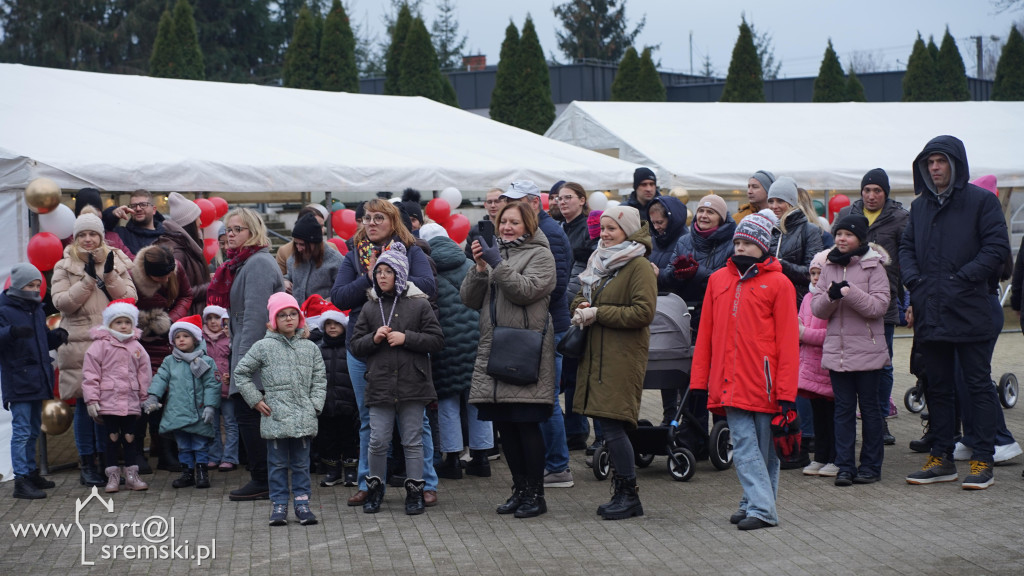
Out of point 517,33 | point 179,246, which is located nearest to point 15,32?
point 517,33

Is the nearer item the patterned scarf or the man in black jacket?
the man in black jacket

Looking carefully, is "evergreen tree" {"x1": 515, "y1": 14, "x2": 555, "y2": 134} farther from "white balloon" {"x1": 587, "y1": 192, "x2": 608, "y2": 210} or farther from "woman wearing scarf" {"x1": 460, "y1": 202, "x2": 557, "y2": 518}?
"woman wearing scarf" {"x1": 460, "y1": 202, "x2": 557, "y2": 518}

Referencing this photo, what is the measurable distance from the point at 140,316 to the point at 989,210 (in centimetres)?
567

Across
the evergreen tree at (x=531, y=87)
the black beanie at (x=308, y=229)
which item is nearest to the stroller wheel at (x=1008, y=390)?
the black beanie at (x=308, y=229)

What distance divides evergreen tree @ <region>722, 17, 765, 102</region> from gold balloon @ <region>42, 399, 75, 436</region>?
22617mm

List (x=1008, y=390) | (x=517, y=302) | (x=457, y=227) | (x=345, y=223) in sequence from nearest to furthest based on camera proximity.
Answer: (x=517, y=302) < (x=1008, y=390) < (x=457, y=227) < (x=345, y=223)

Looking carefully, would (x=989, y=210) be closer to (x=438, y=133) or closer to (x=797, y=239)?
(x=797, y=239)

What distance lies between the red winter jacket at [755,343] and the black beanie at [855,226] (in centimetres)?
126

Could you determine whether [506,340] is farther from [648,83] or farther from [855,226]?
[648,83]

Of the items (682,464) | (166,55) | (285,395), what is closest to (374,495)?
(285,395)

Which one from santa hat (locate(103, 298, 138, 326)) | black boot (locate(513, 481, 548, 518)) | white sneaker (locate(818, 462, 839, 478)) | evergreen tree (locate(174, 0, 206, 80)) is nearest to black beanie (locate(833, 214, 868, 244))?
white sneaker (locate(818, 462, 839, 478))

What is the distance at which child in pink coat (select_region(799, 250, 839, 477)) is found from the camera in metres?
7.39

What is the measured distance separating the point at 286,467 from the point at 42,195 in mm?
3084

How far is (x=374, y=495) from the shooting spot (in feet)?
21.6
